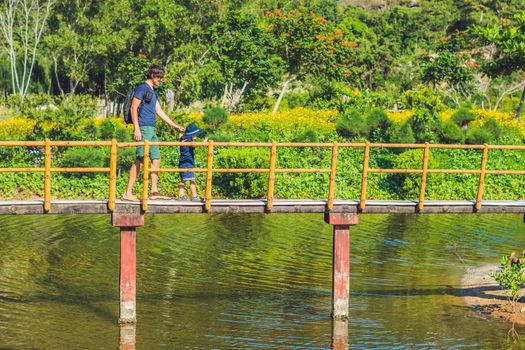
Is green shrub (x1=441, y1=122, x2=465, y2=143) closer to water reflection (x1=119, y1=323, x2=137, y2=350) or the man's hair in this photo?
water reflection (x1=119, y1=323, x2=137, y2=350)

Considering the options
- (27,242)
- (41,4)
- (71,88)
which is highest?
(41,4)

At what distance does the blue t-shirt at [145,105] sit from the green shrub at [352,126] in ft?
49.1

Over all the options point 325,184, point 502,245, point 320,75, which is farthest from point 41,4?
point 502,245

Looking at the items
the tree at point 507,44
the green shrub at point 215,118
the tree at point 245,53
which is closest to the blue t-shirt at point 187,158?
the tree at point 507,44

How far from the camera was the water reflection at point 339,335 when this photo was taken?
558 inches

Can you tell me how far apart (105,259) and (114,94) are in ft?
75.6

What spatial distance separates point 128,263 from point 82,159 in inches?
437

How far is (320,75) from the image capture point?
121ft

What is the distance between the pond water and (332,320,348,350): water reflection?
98 mm

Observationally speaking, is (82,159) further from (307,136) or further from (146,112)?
(146,112)

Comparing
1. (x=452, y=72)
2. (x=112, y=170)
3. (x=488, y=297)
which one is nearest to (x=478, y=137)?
(x=452, y=72)

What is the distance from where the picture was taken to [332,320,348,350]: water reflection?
14180 mm

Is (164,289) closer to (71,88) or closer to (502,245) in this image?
(502,245)

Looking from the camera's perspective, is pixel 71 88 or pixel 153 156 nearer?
pixel 153 156
